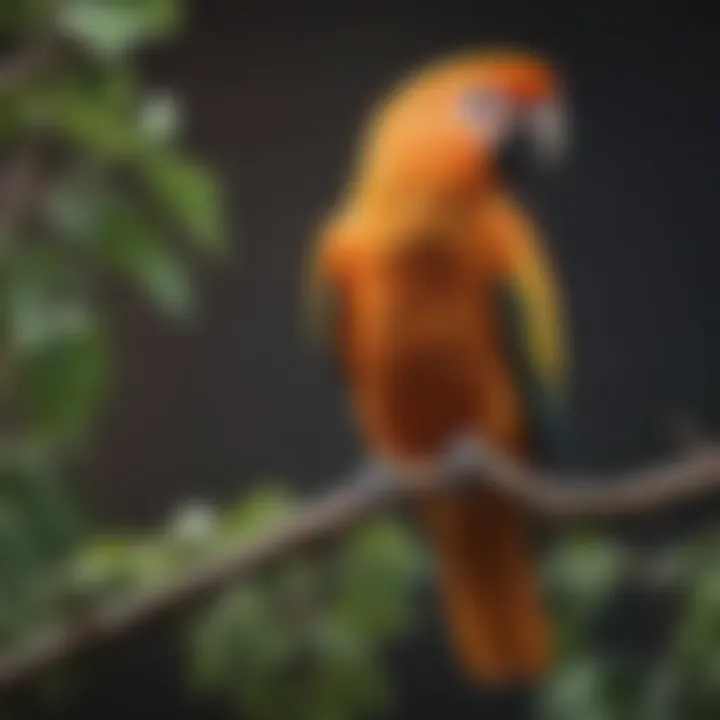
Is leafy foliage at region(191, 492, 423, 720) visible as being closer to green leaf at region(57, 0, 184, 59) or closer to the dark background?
the dark background

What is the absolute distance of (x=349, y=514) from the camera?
0.86 meters

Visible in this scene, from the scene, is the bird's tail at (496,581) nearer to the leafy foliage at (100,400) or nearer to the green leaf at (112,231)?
the leafy foliage at (100,400)

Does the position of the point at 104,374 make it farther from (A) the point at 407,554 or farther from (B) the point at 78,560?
(A) the point at 407,554

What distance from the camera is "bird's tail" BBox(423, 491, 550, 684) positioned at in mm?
1041

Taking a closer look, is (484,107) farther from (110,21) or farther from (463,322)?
(110,21)

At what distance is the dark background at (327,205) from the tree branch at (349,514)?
0.49ft

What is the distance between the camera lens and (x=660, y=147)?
3.79ft

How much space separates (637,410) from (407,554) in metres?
0.25

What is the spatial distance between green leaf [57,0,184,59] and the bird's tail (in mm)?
376

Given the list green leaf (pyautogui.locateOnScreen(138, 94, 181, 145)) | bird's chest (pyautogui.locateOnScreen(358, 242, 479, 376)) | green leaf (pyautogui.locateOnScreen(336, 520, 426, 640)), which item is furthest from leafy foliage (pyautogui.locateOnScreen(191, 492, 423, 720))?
green leaf (pyautogui.locateOnScreen(138, 94, 181, 145))

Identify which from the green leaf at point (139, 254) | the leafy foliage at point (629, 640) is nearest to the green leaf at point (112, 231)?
the green leaf at point (139, 254)

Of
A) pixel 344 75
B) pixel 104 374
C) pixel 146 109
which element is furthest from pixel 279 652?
pixel 344 75

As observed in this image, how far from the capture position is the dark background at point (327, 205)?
1.15m

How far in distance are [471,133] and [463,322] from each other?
4.8 inches
